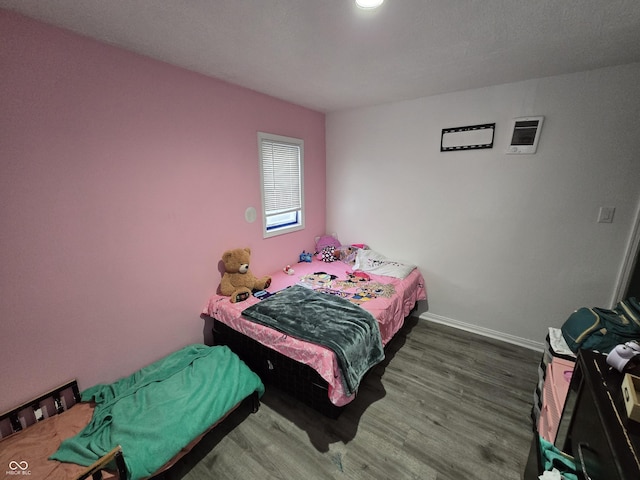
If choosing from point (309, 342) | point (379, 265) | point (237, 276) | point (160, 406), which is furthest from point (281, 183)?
point (160, 406)

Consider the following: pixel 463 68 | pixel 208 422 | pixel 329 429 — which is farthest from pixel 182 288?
pixel 463 68

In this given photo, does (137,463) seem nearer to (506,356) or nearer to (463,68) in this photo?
(506,356)

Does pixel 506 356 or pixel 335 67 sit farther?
pixel 506 356

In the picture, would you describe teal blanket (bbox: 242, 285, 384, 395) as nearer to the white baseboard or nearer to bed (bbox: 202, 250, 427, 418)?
bed (bbox: 202, 250, 427, 418)

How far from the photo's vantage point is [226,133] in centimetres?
215

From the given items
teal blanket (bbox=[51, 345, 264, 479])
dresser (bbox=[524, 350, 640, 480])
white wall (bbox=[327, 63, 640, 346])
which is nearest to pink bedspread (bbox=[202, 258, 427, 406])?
teal blanket (bbox=[51, 345, 264, 479])

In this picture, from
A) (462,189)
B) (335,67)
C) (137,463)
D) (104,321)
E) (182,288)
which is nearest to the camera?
(137,463)

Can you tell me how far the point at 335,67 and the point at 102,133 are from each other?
154 centimetres

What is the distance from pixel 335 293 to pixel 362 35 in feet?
6.13

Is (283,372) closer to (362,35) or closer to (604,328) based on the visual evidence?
(604,328)

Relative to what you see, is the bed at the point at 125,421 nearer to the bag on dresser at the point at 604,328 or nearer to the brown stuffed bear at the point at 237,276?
the brown stuffed bear at the point at 237,276

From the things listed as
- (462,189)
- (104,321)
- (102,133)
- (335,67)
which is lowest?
(104,321)

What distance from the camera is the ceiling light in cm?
112

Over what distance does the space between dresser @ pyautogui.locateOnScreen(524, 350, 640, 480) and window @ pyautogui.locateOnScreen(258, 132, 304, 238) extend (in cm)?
236
